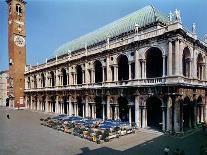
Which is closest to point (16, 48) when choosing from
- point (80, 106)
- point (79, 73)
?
point (79, 73)

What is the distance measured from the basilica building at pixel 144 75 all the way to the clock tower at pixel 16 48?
1955 centimetres

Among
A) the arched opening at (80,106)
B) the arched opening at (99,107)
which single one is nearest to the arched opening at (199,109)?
the arched opening at (99,107)

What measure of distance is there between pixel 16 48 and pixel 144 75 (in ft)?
142

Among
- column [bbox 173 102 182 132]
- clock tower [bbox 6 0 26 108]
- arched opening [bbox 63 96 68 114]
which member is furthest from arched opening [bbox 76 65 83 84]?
clock tower [bbox 6 0 26 108]

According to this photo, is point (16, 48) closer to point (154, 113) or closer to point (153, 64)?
point (153, 64)

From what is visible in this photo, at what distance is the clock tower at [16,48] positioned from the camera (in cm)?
5803

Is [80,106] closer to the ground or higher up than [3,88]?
closer to the ground

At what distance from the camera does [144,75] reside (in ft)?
Result: 89.6

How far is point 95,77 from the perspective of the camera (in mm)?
39969

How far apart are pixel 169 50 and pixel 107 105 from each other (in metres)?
12.9

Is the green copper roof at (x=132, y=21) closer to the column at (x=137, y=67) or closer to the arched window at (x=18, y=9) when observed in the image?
the column at (x=137, y=67)

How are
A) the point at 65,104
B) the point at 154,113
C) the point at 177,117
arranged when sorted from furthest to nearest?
1. the point at 65,104
2. the point at 154,113
3. the point at 177,117

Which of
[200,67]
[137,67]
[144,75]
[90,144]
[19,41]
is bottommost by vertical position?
[90,144]

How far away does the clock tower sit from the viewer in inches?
2285
